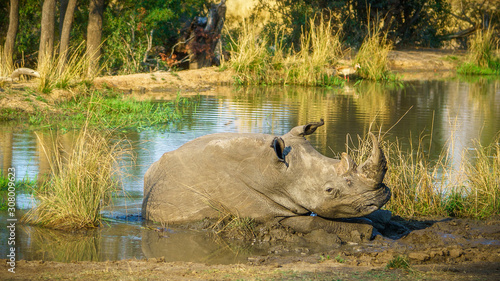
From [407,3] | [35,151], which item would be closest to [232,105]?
[35,151]

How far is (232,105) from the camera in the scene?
16000mm

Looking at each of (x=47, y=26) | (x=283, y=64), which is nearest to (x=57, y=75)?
(x=47, y=26)

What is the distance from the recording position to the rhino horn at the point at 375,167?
19.1ft

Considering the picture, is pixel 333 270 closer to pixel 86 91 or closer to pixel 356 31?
pixel 86 91

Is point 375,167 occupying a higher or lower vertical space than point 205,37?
lower

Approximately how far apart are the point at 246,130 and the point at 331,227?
596 centimetres

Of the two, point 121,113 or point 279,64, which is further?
point 279,64

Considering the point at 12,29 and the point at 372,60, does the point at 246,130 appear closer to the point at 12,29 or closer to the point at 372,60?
the point at 12,29

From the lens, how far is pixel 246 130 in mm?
12328

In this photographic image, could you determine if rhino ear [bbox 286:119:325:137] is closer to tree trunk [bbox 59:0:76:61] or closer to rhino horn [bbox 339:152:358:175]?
rhino horn [bbox 339:152:358:175]

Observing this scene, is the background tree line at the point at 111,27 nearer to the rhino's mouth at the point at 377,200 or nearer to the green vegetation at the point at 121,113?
the green vegetation at the point at 121,113

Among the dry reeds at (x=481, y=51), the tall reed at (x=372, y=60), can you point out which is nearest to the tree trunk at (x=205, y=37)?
the tall reed at (x=372, y=60)

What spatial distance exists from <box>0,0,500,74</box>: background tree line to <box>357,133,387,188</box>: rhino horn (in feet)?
36.5

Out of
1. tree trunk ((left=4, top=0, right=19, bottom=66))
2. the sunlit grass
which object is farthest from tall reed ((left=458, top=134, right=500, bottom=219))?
tree trunk ((left=4, top=0, right=19, bottom=66))
